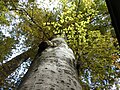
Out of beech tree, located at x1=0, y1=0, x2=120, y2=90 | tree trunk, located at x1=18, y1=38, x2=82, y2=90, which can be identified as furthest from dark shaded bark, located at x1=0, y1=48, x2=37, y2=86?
tree trunk, located at x1=18, y1=38, x2=82, y2=90

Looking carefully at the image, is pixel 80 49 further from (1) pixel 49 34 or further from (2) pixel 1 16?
(2) pixel 1 16

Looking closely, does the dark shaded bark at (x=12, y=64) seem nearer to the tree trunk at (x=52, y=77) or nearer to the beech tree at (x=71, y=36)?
the beech tree at (x=71, y=36)

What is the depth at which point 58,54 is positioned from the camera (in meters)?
3.09

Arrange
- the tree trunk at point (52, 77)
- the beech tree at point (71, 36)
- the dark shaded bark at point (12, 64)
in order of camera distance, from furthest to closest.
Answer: the dark shaded bark at point (12, 64)
the beech tree at point (71, 36)
the tree trunk at point (52, 77)

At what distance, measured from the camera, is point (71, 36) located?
223 inches

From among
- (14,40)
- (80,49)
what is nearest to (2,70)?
(14,40)

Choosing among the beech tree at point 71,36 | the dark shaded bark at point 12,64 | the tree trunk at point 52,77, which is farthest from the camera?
the dark shaded bark at point 12,64

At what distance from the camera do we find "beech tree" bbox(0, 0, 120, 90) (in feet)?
16.5

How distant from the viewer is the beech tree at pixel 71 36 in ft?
16.5

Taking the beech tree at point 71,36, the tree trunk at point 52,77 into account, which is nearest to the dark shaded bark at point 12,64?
the beech tree at point 71,36

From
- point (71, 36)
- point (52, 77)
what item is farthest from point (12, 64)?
point (52, 77)

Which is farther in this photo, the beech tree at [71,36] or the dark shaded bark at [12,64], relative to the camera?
the dark shaded bark at [12,64]

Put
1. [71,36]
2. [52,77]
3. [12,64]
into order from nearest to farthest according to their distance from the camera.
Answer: [52,77]
[71,36]
[12,64]

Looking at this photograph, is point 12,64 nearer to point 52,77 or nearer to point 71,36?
point 71,36
